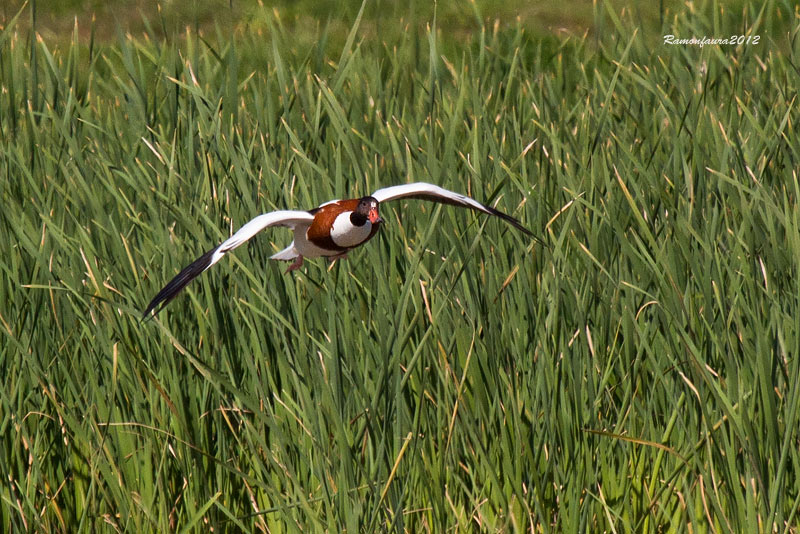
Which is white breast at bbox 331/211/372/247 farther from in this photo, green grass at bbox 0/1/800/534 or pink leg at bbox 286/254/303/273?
pink leg at bbox 286/254/303/273

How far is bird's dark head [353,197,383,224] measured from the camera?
1317mm

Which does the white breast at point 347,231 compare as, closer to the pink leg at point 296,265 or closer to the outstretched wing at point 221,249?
the outstretched wing at point 221,249

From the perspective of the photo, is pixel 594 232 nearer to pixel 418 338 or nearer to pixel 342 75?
pixel 418 338

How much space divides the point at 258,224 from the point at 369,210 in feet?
0.51

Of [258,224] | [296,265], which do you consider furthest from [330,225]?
[296,265]

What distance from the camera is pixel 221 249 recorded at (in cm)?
124

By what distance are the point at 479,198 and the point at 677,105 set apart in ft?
3.19

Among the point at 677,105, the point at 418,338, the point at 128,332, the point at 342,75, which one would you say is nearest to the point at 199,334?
the point at 128,332

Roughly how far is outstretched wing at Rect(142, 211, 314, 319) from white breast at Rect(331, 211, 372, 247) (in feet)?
0.12

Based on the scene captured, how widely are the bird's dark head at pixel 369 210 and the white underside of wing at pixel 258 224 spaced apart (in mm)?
66

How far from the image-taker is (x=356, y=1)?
16.9ft

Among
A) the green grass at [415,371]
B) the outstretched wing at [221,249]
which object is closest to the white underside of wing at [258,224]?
the outstretched wing at [221,249]

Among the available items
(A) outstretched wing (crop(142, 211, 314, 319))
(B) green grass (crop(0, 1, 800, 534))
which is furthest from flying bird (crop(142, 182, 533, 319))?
(B) green grass (crop(0, 1, 800, 534))

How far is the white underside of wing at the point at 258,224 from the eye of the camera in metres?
1.22
